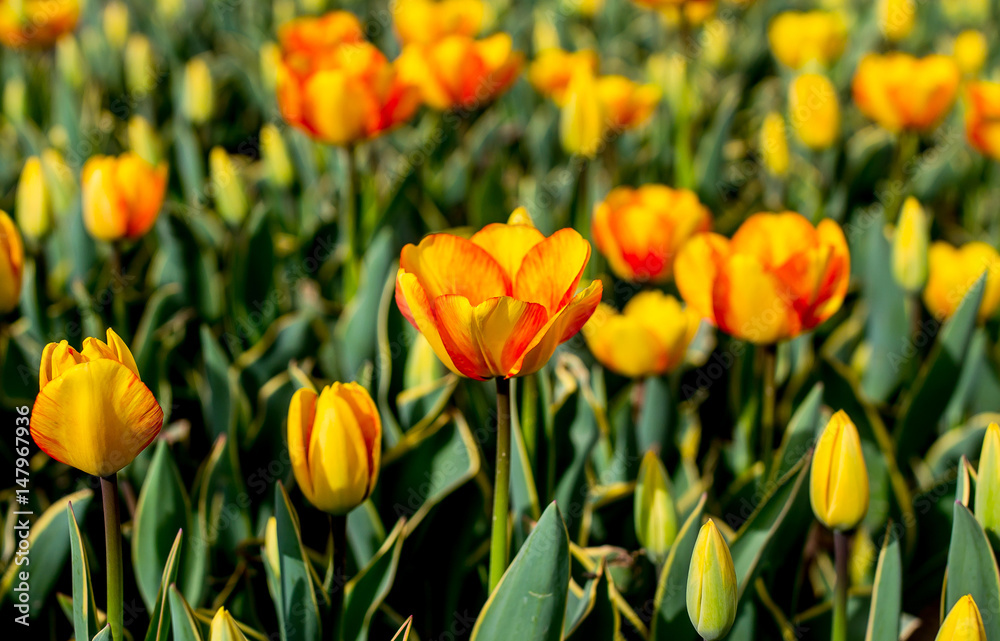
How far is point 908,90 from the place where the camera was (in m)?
1.73

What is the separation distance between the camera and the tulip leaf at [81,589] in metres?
0.75

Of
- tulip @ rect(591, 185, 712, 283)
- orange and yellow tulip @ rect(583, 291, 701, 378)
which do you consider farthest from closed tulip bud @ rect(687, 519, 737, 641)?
tulip @ rect(591, 185, 712, 283)

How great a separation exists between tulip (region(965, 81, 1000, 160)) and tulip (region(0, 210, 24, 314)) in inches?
60.9

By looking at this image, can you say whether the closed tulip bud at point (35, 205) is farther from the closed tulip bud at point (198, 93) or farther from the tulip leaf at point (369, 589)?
the tulip leaf at point (369, 589)

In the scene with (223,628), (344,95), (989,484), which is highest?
(344,95)

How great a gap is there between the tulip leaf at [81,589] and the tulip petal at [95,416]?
72 mm

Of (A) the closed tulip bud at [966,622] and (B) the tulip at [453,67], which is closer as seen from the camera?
(A) the closed tulip bud at [966,622]

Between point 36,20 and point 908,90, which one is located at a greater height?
point 36,20

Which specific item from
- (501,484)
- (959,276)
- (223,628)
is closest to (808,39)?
(959,276)

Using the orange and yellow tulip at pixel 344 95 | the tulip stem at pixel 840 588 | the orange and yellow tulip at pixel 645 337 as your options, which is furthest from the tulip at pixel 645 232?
the tulip stem at pixel 840 588

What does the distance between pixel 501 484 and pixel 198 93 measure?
4.80 ft

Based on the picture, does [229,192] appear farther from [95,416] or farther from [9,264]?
[95,416]

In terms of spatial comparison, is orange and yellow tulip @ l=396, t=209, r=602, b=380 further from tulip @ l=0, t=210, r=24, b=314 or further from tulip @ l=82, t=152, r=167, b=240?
tulip @ l=82, t=152, r=167, b=240

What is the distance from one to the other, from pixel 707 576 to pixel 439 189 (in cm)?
134
